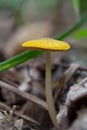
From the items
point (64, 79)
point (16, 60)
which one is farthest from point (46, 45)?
point (64, 79)

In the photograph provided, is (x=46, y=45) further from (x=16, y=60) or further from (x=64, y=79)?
(x=64, y=79)

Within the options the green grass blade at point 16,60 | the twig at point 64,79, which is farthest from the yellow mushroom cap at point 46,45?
the twig at point 64,79

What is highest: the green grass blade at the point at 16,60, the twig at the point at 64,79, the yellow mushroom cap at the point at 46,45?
the yellow mushroom cap at the point at 46,45

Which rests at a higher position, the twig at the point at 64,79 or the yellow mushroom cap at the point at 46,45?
the yellow mushroom cap at the point at 46,45

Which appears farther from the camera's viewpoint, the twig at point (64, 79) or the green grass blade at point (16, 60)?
the twig at point (64, 79)

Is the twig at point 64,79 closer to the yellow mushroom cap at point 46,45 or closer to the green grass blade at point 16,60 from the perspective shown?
Result: the green grass blade at point 16,60

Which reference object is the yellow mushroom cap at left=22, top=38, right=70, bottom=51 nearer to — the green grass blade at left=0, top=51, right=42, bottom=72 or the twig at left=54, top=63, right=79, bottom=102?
the green grass blade at left=0, top=51, right=42, bottom=72

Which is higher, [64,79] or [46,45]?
Answer: [46,45]

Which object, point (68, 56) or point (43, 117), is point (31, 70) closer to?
point (68, 56)

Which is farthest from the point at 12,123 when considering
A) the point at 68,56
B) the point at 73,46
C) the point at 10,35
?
the point at 10,35

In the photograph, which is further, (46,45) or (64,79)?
(64,79)

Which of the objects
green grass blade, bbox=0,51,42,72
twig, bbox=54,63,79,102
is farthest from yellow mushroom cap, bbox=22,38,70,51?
twig, bbox=54,63,79,102
